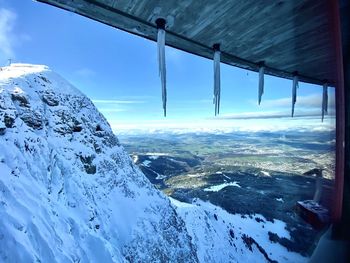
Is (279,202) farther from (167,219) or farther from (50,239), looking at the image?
(50,239)

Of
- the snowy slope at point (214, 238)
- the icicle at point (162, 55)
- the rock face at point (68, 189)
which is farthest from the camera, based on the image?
the snowy slope at point (214, 238)

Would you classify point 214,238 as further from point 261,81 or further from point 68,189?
point 261,81

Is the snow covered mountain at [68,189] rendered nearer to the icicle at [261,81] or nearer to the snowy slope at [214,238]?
the icicle at [261,81]

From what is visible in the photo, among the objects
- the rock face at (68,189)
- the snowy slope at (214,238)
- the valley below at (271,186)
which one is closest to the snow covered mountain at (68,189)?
the rock face at (68,189)

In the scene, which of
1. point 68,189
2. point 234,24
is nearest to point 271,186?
point 68,189

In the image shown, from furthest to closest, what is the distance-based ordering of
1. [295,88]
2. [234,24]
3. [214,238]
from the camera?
1. [214,238]
2. [295,88]
3. [234,24]
